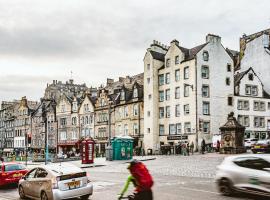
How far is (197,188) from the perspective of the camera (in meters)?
18.2

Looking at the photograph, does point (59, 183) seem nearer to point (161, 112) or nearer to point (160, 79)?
point (161, 112)

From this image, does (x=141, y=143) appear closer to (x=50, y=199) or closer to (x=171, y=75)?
(x=171, y=75)

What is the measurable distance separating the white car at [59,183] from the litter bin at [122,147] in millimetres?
25288

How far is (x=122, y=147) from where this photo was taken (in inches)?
1677

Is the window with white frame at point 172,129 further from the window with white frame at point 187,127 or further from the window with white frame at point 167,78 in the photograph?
the window with white frame at point 167,78

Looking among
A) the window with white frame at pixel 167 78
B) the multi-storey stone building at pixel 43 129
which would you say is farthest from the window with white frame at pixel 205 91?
the multi-storey stone building at pixel 43 129

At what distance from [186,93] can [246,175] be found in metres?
44.4

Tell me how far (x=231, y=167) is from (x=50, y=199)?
671 cm

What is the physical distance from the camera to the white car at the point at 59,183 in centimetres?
1525

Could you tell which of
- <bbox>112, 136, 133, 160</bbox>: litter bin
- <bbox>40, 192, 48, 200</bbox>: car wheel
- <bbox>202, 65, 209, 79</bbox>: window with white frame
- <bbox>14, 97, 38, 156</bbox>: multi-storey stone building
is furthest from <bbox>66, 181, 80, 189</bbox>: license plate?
<bbox>14, 97, 38, 156</bbox>: multi-storey stone building

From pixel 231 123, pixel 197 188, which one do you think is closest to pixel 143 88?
pixel 231 123

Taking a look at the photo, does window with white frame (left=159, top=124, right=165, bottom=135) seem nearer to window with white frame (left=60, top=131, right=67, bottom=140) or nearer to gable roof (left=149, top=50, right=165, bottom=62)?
gable roof (left=149, top=50, right=165, bottom=62)

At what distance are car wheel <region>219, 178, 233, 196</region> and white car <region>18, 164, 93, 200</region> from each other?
4890 millimetres

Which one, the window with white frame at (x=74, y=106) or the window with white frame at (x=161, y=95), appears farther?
the window with white frame at (x=74, y=106)
